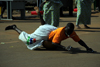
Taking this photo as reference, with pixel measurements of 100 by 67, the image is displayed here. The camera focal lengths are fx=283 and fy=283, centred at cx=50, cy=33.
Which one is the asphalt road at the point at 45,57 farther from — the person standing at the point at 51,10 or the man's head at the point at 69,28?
the person standing at the point at 51,10

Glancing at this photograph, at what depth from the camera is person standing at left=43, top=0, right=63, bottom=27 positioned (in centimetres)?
916

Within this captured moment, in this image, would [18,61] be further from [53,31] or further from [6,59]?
[53,31]

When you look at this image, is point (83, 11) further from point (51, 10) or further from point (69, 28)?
point (69, 28)

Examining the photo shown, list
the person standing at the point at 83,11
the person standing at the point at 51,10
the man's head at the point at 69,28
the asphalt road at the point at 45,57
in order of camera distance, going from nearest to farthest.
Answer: the asphalt road at the point at 45,57 < the man's head at the point at 69,28 < the person standing at the point at 51,10 < the person standing at the point at 83,11

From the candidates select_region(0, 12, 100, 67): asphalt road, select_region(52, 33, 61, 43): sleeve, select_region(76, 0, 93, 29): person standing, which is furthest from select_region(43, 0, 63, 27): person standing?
select_region(52, 33, 61, 43): sleeve

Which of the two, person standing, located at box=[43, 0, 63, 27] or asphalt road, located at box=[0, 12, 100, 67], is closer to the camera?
asphalt road, located at box=[0, 12, 100, 67]

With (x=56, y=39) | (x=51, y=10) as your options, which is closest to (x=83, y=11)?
(x=51, y=10)

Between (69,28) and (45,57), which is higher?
(69,28)

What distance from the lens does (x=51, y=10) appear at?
9344 mm

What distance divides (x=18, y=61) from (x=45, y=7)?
4.26m

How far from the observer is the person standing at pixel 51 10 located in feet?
30.0

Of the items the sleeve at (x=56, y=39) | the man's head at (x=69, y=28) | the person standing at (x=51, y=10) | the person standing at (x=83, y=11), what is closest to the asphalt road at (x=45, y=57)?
the sleeve at (x=56, y=39)

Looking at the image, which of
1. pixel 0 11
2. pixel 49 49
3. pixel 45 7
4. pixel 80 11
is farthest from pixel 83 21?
pixel 0 11

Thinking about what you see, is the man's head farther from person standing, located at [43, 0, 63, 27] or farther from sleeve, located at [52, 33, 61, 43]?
person standing, located at [43, 0, 63, 27]
